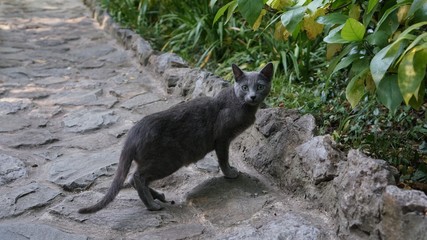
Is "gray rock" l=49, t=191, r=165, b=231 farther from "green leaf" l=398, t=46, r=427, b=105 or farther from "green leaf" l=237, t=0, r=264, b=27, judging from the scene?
"green leaf" l=398, t=46, r=427, b=105

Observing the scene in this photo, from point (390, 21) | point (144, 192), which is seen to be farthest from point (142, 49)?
point (390, 21)

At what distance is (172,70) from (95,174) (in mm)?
2420

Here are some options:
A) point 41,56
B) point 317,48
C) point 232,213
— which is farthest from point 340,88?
point 41,56

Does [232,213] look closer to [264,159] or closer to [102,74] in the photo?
[264,159]

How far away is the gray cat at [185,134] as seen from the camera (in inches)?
146

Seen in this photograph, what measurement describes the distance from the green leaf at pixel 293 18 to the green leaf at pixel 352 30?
247 mm

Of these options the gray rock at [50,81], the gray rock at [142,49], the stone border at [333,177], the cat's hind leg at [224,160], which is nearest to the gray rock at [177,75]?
the stone border at [333,177]

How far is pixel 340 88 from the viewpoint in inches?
197

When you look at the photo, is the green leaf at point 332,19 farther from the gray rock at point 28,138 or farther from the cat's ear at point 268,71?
the gray rock at point 28,138

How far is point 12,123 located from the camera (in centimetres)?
536

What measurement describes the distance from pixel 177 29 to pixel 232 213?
4.73m

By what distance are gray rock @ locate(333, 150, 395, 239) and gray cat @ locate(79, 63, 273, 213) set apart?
1056 mm

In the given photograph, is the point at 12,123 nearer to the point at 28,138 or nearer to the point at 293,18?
the point at 28,138

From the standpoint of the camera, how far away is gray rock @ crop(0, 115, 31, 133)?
17.1 feet
